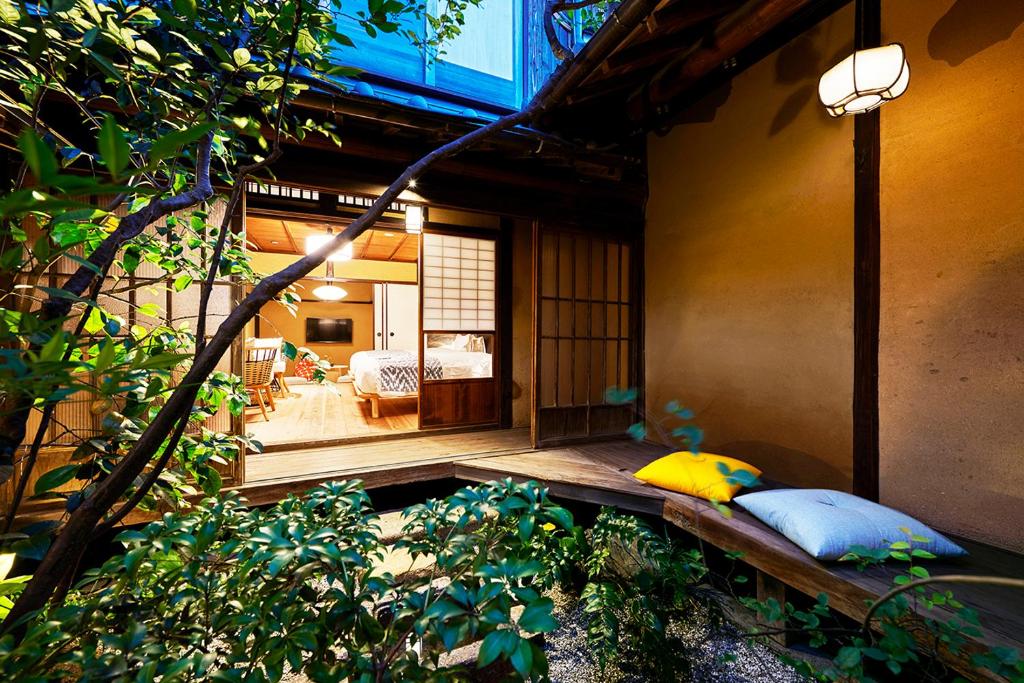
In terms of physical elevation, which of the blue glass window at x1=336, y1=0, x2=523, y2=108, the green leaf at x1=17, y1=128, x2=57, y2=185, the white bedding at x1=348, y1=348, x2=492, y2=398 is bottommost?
the white bedding at x1=348, y1=348, x2=492, y2=398

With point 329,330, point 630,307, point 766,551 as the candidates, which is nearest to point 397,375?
point 630,307

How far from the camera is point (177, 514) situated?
1.06 m

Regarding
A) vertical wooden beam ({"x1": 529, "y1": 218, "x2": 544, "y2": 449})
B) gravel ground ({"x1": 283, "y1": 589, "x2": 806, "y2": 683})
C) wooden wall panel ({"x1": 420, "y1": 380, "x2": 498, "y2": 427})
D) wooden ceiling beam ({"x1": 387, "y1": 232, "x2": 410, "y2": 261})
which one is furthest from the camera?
wooden ceiling beam ({"x1": 387, "y1": 232, "x2": 410, "y2": 261})

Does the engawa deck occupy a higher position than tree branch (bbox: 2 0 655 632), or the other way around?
tree branch (bbox: 2 0 655 632)

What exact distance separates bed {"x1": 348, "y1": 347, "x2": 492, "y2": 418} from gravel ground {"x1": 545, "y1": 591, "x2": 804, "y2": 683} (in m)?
2.95

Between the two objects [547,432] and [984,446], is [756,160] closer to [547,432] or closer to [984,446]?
[984,446]

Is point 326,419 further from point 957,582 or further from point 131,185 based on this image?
point 957,582

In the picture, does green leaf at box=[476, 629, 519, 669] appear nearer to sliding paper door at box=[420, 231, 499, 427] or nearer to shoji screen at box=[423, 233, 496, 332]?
sliding paper door at box=[420, 231, 499, 427]

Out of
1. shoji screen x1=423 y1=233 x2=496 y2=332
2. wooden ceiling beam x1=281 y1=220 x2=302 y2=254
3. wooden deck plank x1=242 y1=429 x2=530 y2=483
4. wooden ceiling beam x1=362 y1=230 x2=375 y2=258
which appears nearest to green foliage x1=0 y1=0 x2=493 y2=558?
wooden deck plank x1=242 y1=429 x2=530 y2=483

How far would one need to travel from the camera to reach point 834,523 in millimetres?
1893

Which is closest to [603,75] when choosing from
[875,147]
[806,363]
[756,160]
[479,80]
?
[756,160]

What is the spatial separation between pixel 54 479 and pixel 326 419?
186 inches

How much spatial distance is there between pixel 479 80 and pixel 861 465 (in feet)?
16.2

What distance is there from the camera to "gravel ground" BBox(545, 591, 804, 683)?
1.95 m
